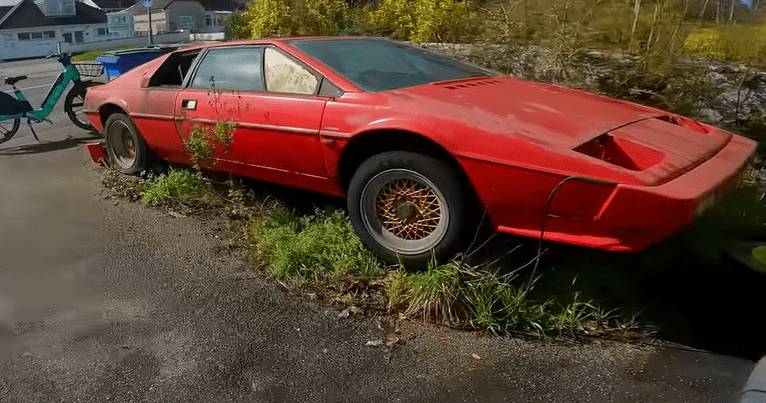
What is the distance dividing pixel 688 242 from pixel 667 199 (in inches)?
45.0

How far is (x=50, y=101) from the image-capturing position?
788cm

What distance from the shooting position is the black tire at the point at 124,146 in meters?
5.26

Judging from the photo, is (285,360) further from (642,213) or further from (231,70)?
(231,70)

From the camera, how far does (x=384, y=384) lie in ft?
8.64

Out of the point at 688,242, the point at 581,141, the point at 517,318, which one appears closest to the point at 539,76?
the point at 688,242

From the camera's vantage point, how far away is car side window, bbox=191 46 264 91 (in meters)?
4.34

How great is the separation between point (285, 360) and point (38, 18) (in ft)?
217

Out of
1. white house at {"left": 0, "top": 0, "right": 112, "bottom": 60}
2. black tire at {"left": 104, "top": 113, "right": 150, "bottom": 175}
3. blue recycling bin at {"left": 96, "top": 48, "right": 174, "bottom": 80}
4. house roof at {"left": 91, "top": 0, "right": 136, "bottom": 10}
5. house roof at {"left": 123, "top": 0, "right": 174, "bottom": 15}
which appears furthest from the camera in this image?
house roof at {"left": 91, "top": 0, "right": 136, "bottom": 10}

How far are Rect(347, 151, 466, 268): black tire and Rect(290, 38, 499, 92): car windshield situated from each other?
0.58 m

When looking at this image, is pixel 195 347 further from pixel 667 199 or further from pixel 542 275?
pixel 667 199

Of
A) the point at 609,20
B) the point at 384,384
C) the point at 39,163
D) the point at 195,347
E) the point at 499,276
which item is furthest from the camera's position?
the point at 39,163

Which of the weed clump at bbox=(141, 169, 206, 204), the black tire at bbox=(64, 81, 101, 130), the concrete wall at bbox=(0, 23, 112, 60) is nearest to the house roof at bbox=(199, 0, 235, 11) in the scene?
the concrete wall at bbox=(0, 23, 112, 60)

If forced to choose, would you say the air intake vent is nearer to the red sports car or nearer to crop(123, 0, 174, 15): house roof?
the red sports car

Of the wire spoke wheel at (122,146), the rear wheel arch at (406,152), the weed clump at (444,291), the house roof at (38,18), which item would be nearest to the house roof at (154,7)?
the house roof at (38,18)
